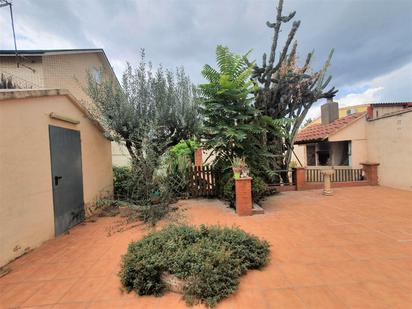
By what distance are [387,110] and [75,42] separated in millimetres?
16533

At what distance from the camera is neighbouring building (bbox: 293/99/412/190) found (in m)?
8.27

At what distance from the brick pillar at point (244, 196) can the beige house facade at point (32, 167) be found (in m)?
4.03

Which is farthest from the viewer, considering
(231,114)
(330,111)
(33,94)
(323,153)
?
(330,111)

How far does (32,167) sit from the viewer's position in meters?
3.94

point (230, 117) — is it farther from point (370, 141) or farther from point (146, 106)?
point (370, 141)

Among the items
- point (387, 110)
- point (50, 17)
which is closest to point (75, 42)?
point (50, 17)

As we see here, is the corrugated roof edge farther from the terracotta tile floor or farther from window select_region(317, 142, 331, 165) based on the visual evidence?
window select_region(317, 142, 331, 165)

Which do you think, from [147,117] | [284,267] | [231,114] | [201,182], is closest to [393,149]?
[231,114]

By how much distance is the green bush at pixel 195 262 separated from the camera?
7.86 ft

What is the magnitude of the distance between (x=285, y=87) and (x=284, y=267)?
7.73 meters

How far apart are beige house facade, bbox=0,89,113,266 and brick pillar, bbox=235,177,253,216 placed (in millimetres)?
4029

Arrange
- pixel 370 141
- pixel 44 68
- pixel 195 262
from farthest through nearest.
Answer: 1. pixel 370 141
2. pixel 44 68
3. pixel 195 262

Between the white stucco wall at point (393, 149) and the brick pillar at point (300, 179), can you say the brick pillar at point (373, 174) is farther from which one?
the brick pillar at point (300, 179)

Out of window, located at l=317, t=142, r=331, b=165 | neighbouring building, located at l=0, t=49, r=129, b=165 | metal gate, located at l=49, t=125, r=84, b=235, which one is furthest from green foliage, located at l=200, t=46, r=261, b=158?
window, located at l=317, t=142, r=331, b=165
